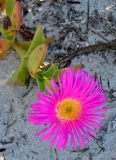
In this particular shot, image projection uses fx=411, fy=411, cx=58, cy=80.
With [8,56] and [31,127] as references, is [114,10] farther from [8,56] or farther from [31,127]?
[31,127]

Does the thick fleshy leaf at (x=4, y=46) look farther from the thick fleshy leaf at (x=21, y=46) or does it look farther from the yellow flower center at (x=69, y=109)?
the yellow flower center at (x=69, y=109)

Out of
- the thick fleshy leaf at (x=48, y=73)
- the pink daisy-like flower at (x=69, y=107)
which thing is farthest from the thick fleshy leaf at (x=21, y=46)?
the pink daisy-like flower at (x=69, y=107)

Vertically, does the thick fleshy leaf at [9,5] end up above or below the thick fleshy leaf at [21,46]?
above

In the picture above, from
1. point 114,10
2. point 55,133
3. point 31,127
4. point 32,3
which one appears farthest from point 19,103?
point 114,10

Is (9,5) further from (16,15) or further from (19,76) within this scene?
(19,76)

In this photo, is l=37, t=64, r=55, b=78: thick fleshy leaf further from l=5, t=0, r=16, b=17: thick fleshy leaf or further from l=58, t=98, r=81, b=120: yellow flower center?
l=5, t=0, r=16, b=17: thick fleshy leaf

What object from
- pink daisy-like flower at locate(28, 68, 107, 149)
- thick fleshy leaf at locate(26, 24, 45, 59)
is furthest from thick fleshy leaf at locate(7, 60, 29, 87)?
pink daisy-like flower at locate(28, 68, 107, 149)
